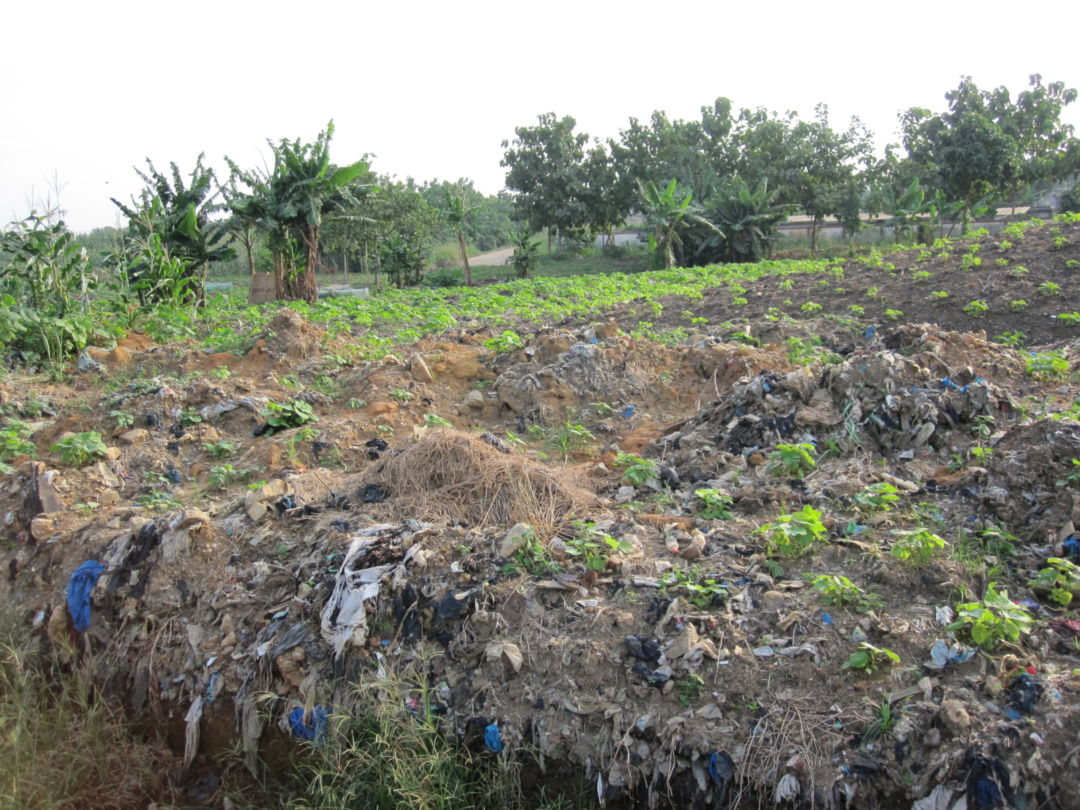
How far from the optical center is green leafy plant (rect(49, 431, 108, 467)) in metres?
5.48

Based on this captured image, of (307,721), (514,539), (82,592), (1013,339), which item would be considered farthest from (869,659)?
(1013,339)

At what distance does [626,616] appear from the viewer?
A: 11.0 ft

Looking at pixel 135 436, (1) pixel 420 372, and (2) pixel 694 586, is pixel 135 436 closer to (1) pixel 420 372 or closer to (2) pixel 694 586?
(1) pixel 420 372

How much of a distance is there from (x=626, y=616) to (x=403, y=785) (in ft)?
3.76

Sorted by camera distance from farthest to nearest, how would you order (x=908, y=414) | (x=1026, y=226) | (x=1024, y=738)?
(x=1026, y=226) → (x=908, y=414) → (x=1024, y=738)

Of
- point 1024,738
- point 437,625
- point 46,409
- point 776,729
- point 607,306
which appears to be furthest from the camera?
point 607,306

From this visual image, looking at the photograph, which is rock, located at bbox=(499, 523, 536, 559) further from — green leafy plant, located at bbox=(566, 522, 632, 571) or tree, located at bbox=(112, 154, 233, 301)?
tree, located at bbox=(112, 154, 233, 301)

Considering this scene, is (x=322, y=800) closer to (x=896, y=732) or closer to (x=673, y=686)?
(x=673, y=686)

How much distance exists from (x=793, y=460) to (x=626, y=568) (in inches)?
53.9

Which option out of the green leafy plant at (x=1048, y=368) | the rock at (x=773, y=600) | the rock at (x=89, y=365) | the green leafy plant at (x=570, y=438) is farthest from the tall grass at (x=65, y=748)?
the green leafy plant at (x=1048, y=368)

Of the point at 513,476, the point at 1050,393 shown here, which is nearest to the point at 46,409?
the point at 513,476

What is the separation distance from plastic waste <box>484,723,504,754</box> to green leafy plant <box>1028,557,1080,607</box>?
235 centimetres

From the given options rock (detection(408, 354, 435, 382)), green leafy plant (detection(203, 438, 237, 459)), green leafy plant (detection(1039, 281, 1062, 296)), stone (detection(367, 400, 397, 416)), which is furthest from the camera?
green leafy plant (detection(1039, 281, 1062, 296))

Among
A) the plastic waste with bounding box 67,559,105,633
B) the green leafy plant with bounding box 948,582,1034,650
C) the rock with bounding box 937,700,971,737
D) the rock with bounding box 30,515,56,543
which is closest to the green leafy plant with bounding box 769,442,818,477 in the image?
the green leafy plant with bounding box 948,582,1034,650
